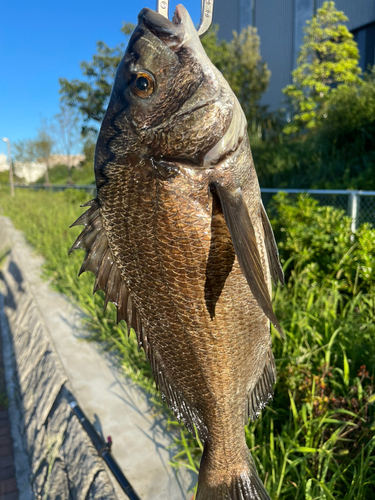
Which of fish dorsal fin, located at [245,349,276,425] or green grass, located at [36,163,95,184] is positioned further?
green grass, located at [36,163,95,184]

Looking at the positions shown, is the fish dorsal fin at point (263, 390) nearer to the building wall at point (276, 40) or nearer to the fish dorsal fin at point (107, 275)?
the fish dorsal fin at point (107, 275)

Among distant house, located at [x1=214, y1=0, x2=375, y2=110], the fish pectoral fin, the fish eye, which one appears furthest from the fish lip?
distant house, located at [x1=214, y1=0, x2=375, y2=110]

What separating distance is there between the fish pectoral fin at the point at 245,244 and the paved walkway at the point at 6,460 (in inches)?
124

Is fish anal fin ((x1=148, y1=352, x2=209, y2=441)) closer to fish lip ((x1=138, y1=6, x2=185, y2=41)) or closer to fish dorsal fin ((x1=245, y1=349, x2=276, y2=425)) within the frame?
fish dorsal fin ((x1=245, y1=349, x2=276, y2=425))

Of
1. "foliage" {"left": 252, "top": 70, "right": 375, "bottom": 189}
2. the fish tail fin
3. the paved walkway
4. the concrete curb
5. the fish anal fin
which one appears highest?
"foliage" {"left": 252, "top": 70, "right": 375, "bottom": 189}

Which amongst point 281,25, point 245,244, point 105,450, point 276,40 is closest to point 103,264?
point 245,244

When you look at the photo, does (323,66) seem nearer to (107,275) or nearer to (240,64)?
(240,64)

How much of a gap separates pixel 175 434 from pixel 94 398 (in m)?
0.72

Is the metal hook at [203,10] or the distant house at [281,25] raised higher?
the distant house at [281,25]

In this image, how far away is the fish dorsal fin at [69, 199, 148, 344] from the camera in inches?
49.2

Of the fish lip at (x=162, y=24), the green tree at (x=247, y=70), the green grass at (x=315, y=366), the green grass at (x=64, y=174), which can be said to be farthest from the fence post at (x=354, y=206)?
the green grass at (x=64, y=174)

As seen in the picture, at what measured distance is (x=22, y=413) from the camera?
3660 mm

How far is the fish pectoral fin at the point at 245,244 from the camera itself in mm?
881

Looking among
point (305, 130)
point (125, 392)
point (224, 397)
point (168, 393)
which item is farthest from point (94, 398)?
point (305, 130)
